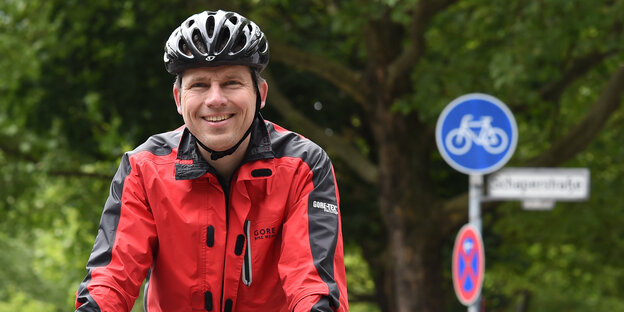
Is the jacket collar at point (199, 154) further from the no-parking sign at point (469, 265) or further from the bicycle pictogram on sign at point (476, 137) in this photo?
the no-parking sign at point (469, 265)

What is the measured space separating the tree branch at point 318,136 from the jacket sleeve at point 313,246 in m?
8.73

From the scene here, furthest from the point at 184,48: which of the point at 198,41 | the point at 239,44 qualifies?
the point at 239,44

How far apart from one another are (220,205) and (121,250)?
0.98ft

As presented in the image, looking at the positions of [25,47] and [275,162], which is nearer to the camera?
[275,162]

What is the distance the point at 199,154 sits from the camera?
2941mm

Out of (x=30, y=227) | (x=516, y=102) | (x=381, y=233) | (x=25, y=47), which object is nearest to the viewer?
(x=516, y=102)

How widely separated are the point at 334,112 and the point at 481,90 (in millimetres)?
2570

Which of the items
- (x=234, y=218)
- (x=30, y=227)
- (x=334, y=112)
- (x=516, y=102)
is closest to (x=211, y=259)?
(x=234, y=218)

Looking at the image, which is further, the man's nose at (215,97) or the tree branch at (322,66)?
the tree branch at (322,66)

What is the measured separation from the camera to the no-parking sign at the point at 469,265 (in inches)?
346

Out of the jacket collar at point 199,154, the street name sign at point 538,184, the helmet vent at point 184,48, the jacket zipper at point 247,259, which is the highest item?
the street name sign at point 538,184

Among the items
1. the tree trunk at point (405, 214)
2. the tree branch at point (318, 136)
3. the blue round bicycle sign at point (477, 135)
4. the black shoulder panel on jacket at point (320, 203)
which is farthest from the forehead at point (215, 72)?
the tree trunk at point (405, 214)

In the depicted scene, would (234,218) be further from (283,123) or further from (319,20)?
(319,20)

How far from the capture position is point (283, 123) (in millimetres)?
12320
